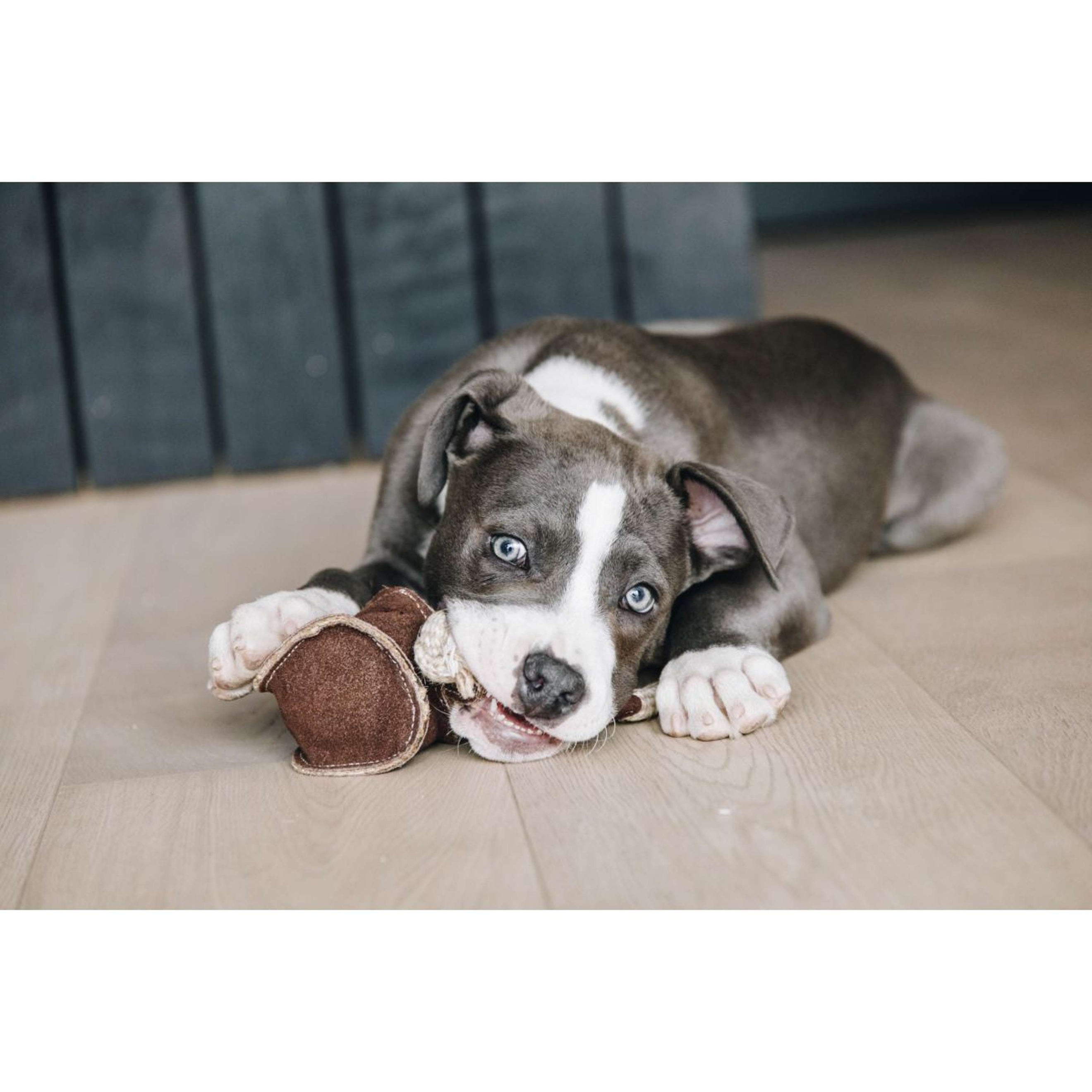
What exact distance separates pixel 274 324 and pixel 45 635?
6.15 feet

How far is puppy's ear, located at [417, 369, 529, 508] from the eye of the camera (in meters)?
3.12

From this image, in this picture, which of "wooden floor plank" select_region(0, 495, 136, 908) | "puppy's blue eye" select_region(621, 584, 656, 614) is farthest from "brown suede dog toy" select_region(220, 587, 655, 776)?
"wooden floor plank" select_region(0, 495, 136, 908)

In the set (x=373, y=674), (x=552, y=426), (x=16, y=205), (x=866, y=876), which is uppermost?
(x=16, y=205)

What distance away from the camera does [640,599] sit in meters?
3.05

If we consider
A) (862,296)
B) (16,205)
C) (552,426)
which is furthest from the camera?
(862,296)

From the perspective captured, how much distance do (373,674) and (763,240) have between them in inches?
321

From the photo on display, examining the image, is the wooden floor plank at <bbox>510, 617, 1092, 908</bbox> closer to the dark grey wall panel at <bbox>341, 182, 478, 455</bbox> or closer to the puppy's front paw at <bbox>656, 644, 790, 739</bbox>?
the puppy's front paw at <bbox>656, 644, 790, 739</bbox>

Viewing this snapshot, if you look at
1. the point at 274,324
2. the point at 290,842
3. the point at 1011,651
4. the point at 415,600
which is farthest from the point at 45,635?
the point at 1011,651

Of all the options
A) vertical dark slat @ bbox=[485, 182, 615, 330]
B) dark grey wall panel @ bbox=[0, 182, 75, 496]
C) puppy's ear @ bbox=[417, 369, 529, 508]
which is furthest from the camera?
vertical dark slat @ bbox=[485, 182, 615, 330]

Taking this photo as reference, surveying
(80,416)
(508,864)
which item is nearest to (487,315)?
(80,416)

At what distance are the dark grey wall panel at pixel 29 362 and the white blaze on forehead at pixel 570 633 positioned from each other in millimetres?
2975

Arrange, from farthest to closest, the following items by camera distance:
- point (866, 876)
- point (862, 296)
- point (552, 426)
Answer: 1. point (862, 296)
2. point (552, 426)
3. point (866, 876)

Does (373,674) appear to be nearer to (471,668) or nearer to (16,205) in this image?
(471,668)

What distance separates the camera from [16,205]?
5.18m
